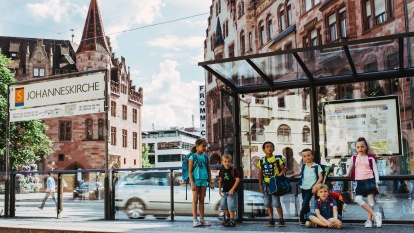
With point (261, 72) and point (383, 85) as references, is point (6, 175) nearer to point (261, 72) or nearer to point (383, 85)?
point (261, 72)

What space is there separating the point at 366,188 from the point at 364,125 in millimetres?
1454

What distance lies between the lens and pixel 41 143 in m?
40.9

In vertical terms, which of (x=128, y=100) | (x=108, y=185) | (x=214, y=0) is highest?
(x=214, y=0)

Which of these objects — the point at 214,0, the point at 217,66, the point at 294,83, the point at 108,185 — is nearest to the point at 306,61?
the point at 294,83

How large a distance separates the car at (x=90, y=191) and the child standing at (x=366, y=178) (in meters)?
5.45

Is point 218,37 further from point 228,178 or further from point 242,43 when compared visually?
point 228,178

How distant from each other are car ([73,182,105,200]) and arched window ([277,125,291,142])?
4.02 m

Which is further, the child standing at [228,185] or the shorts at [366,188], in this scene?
the child standing at [228,185]

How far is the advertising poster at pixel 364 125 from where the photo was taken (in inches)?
386

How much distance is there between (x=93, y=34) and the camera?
64312mm

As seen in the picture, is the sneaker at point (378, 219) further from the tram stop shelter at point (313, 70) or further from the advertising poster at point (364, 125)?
the tram stop shelter at point (313, 70)

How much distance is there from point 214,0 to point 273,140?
4362 centimetres

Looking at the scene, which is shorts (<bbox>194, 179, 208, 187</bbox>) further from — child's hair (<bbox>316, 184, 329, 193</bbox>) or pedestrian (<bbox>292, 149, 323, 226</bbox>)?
child's hair (<bbox>316, 184, 329, 193</bbox>)

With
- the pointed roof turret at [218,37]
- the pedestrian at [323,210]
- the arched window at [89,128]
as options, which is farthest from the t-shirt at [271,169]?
the arched window at [89,128]
